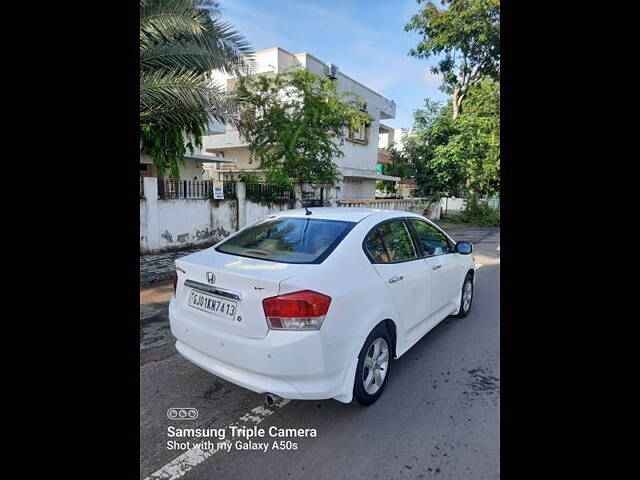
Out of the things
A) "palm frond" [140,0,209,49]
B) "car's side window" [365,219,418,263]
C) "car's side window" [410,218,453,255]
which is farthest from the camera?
"palm frond" [140,0,209,49]

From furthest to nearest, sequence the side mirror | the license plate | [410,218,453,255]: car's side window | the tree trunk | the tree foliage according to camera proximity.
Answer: the tree trunk
the tree foliage
the side mirror
[410,218,453,255]: car's side window
the license plate

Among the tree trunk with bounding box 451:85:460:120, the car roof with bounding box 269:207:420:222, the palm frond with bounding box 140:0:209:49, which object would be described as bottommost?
the car roof with bounding box 269:207:420:222

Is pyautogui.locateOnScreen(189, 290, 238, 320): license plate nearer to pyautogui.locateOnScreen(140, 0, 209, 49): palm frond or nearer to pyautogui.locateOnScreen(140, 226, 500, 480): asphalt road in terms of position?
pyautogui.locateOnScreen(140, 226, 500, 480): asphalt road

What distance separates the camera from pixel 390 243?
321cm

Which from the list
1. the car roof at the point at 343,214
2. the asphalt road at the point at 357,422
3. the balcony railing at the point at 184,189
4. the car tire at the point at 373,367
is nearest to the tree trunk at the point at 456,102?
the balcony railing at the point at 184,189

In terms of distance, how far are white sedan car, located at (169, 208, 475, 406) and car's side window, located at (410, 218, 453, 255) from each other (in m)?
0.32

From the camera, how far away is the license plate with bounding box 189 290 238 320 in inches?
94.6

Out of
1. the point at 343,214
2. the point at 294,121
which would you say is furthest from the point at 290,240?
the point at 294,121

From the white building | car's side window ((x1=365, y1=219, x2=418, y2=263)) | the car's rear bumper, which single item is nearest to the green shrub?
the white building

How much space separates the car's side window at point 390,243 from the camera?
9.73ft
